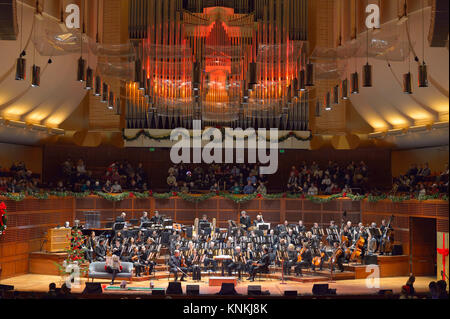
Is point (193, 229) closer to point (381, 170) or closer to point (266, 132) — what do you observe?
point (266, 132)

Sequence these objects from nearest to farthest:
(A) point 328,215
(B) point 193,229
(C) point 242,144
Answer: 1. (B) point 193,229
2. (A) point 328,215
3. (C) point 242,144

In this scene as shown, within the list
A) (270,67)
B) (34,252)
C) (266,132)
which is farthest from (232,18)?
(34,252)

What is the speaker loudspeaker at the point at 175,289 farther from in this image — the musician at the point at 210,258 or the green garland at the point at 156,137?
the green garland at the point at 156,137

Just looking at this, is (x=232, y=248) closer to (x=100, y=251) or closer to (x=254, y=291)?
(x=100, y=251)

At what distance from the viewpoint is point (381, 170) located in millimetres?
20891

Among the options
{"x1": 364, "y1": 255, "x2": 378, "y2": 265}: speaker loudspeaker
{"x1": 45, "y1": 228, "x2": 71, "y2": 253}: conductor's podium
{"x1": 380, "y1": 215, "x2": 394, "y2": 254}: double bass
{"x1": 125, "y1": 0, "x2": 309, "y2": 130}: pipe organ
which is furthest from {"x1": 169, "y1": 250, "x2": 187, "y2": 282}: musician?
{"x1": 125, "y1": 0, "x2": 309, "y2": 130}: pipe organ

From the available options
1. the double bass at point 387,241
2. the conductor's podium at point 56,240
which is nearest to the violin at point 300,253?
the double bass at point 387,241

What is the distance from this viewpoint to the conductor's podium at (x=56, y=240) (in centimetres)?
1572

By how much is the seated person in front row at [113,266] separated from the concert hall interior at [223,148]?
0.05m

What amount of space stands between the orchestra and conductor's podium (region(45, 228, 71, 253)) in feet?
5.23

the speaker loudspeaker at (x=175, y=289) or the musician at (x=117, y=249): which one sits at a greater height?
the musician at (x=117, y=249)

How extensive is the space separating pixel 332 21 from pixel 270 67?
11.8ft

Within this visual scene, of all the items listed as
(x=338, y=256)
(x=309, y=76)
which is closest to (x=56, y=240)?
(x=338, y=256)

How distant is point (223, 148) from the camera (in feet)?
67.5
